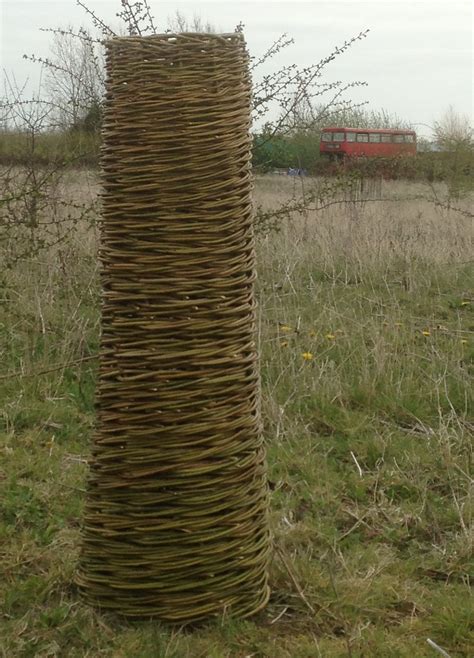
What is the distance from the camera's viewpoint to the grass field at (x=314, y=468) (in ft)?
7.61

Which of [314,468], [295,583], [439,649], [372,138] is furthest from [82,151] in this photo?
[372,138]

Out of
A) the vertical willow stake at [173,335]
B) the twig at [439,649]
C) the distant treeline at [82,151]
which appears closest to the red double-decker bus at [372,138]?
the distant treeline at [82,151]

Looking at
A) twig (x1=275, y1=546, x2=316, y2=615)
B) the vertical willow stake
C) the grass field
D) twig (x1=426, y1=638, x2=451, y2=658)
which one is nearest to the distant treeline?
the grass field

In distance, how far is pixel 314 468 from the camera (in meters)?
3.65

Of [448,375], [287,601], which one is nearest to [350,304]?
[448,375]

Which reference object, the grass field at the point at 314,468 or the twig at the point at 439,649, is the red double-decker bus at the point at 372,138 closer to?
the grass field at the point at 314,468

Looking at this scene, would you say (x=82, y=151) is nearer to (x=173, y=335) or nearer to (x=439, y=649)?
(x=173, y=335)

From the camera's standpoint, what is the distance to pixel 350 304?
21.1 feet

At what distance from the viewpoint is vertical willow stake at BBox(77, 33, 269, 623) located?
2180 mm

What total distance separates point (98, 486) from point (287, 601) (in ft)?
2.10

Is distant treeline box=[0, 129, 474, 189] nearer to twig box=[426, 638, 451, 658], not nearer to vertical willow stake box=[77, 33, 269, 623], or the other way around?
vertical willow stake box=[77, 33, 269, 623]

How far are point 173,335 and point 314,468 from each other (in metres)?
1.63

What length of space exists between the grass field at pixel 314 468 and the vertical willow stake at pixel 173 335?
7.9 inches

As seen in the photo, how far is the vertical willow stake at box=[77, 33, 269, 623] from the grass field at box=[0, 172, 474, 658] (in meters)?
0.20
